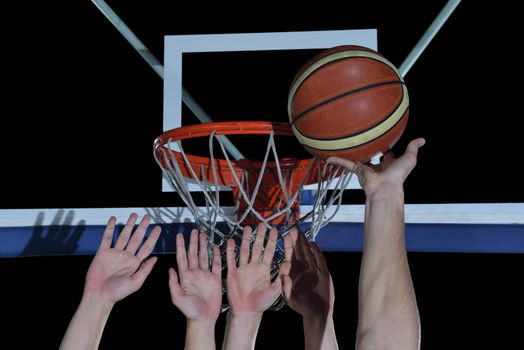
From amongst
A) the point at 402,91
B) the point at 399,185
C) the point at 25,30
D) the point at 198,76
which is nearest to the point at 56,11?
the point at 25,30

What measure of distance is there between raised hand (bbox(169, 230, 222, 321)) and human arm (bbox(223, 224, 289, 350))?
0.05m

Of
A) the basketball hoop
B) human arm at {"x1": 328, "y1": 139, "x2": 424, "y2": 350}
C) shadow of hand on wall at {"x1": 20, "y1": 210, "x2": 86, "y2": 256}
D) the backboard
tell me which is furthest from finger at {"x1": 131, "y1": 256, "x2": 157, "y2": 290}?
the backboard

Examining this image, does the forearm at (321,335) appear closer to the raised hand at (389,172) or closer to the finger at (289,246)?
the finger at (289,246)

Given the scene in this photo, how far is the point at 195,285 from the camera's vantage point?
1.80 m

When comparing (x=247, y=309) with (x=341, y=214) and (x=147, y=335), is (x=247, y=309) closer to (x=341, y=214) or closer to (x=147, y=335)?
(x=341, y=214)

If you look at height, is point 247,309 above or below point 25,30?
below

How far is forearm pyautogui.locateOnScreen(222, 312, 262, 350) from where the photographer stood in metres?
1.74

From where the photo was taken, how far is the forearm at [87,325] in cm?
169

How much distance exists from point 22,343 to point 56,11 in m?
2.21

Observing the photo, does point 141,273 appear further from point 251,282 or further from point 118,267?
point 251,282

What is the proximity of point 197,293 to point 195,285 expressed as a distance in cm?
2

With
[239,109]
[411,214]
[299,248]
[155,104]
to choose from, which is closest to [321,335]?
[299,248]

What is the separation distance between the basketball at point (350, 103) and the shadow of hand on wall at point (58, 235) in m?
1.29

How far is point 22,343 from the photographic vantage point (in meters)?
4.44
